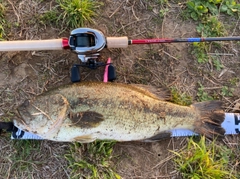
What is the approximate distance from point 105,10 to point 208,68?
1425mm

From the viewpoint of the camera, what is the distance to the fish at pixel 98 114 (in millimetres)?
3350

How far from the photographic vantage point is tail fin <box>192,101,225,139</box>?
144 inches

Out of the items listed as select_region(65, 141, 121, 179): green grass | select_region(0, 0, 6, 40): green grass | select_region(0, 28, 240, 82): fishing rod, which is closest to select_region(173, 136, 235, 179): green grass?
select_region(65, 141, 121, 179): green grass

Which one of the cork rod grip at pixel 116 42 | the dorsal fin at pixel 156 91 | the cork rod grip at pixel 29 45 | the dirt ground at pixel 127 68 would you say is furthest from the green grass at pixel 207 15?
the cork rod grip at pixel 29 45

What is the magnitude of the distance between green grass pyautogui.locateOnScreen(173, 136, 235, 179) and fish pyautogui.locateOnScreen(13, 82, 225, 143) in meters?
0.36

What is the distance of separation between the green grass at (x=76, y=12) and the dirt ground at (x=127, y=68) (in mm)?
112

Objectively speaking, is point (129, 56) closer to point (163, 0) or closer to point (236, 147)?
point (163, 0)

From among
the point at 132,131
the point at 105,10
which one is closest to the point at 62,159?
the point at 132,131

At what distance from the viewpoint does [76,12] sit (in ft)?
12.7

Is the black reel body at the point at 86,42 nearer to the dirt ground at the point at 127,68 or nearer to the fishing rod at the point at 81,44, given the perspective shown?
the fishing rod at the point at 81,44

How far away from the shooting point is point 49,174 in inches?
149

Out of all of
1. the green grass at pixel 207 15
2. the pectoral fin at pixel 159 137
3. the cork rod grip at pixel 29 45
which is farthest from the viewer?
the green grass at pixel 207 15

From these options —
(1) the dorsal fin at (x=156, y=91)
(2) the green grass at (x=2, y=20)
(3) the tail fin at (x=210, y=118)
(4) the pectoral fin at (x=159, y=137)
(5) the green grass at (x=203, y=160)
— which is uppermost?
(2) the green grass at (x=2, y=20)

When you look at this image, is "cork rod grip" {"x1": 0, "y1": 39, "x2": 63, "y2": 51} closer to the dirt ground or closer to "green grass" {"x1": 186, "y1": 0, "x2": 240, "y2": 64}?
the dirt ground
